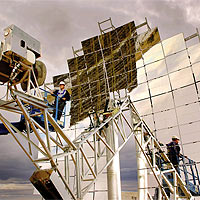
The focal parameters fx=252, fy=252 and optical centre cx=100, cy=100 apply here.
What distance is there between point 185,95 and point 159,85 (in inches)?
66.8

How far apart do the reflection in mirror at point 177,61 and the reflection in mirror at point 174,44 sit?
0.30m

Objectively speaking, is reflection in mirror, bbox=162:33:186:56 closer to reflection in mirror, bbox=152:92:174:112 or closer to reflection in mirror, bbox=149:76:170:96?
reflection in mirror, bbox=149:76:170:96

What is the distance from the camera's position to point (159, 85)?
1414 cm

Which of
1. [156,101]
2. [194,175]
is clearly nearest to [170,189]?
[194,175]

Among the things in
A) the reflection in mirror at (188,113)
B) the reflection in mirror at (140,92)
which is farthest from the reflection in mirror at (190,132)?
the reflection in mirror at (140,92)

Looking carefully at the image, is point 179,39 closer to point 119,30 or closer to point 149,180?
point 119,30

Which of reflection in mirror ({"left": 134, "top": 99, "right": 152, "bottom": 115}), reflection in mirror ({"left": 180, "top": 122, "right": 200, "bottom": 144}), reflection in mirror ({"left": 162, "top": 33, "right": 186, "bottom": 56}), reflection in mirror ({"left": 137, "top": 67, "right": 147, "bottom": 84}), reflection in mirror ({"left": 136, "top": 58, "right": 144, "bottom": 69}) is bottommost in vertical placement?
reflection in mirror ({"left": 180, "top": 122, "right": 200, "bottom": 144})

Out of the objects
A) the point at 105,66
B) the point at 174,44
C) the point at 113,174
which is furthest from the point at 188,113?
the point at 105,66

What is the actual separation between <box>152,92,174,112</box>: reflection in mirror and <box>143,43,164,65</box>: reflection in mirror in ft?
7.81

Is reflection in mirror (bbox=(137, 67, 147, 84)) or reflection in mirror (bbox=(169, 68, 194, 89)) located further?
reflection in mirror (bbox=(137, 67, 147, 84))

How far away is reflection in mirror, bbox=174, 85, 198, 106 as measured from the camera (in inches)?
496

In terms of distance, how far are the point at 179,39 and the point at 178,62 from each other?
4.44 ft

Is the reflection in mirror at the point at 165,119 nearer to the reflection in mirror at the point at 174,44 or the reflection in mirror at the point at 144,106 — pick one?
the reflection in mirror at the point at 144,106

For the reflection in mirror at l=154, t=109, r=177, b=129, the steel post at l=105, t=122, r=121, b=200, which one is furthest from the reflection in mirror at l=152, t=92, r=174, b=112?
the steel post at l=105, t=122, r=121, b=200
